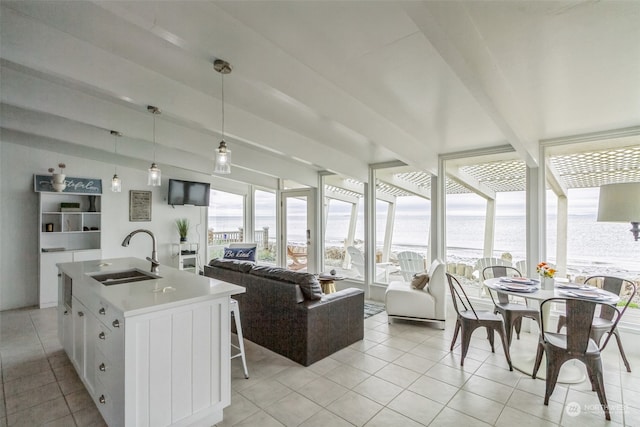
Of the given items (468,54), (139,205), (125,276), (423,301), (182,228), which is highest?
(468,54)

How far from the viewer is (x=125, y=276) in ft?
9.96

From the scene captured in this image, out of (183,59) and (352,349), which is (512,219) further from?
(183,59)

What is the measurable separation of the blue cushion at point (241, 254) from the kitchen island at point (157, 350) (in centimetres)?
423

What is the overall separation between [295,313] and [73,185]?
4.62 metres

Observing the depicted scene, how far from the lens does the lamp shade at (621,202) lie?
2.81 m

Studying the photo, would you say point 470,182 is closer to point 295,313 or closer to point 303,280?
point 303,280

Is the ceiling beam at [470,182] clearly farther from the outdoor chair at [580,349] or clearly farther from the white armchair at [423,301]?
the outdoor chair at [580,349]

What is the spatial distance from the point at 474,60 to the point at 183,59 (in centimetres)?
221

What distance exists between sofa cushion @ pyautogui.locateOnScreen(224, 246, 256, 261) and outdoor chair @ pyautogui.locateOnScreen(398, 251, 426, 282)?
10.6ft

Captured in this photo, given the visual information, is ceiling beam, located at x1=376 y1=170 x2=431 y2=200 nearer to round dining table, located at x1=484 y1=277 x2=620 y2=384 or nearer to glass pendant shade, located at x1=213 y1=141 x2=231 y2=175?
round dining table, located at x1=484 y1=277 x2=620 y2=384

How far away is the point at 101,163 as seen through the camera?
223 inches

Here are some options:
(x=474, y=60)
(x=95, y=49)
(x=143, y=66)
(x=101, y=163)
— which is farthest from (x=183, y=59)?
(x=101, y=163)

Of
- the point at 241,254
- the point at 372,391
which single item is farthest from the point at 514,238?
the point at 241,254

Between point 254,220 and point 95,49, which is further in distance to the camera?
point 254,220
